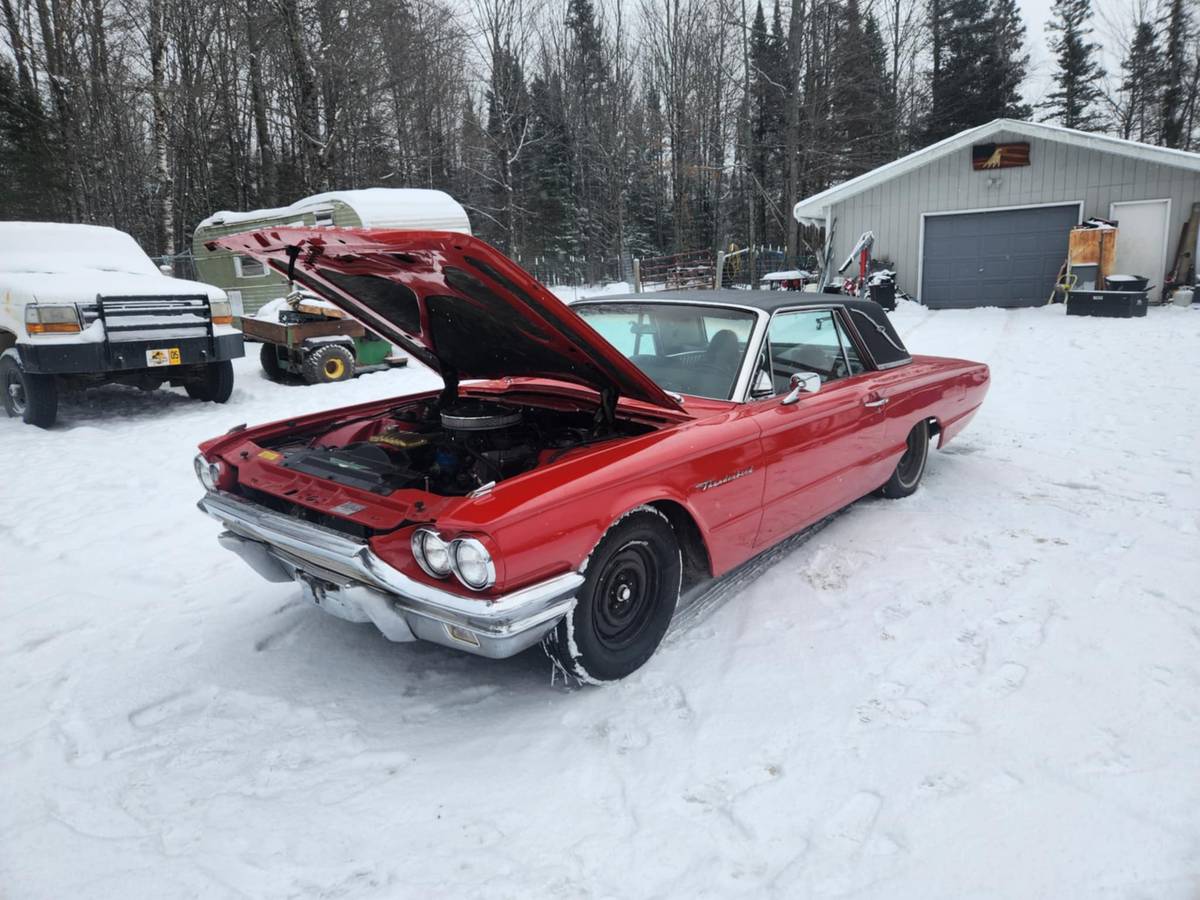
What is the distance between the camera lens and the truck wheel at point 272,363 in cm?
1011

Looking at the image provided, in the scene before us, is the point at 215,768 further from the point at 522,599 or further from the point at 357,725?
the point at 522,599

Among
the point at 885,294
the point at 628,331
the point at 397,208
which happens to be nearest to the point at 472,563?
the point at 628,331

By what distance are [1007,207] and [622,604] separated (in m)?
→ 16.6

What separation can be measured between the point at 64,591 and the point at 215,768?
78.6 inches

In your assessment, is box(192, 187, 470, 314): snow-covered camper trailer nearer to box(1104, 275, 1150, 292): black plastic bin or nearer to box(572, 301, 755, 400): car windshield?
box(572, 301, 755, 400): car windshield

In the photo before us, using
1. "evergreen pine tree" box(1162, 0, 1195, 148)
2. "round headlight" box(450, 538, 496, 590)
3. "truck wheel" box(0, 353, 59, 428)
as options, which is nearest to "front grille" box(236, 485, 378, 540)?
"round headlight" box(450, 538, 496, 590)

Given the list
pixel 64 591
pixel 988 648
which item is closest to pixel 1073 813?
pixel 988 648

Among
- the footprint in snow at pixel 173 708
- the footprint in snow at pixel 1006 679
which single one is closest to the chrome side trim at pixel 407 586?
the footprint in snow at pixel 173 708

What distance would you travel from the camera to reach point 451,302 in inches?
130

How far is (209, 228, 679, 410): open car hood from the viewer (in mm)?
2561

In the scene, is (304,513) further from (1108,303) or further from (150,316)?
(1108,303)

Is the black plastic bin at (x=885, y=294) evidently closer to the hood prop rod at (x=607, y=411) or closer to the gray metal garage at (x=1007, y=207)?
the gray metal garage at (x=1007, y=207)

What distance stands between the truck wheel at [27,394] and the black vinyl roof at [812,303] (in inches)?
227

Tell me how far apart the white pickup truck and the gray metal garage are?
14.1 metres
